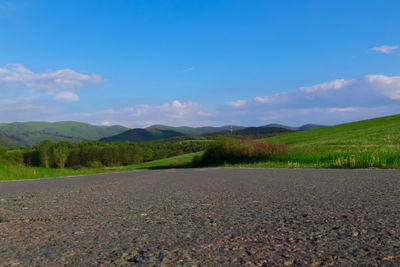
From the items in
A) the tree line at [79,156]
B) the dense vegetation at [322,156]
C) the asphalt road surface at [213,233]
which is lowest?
the tree line at [79,156]

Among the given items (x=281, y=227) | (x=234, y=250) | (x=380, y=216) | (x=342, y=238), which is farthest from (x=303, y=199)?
(x=234, y=250)

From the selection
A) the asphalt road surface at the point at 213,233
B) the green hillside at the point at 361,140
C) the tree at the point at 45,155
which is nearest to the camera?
the asphalt road surface at the point at 213,233

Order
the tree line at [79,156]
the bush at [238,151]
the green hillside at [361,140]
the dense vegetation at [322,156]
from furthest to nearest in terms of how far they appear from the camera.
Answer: the tree line at [79,156]
the bush at [238,151]
the green hillside at [361,140]
the dense vegetation at [322,156]

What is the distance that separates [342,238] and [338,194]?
2384 mm

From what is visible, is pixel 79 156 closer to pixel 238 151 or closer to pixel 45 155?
pixel 45 155

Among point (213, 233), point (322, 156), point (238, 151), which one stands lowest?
point (322, 156)

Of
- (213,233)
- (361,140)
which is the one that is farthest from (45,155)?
(213,233)

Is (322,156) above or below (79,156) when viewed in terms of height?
above

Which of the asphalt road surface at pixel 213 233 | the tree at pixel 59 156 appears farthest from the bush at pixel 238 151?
the tree at pixel 59 156

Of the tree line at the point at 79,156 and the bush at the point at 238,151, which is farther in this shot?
the tree line at the point at 79,156

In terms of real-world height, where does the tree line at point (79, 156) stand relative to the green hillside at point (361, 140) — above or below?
below

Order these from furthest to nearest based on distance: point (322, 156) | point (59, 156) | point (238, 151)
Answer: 1. point (59, 156)
2. point (238, 151)
3. point (322, 156)

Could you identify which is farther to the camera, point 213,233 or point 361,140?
point 361,140

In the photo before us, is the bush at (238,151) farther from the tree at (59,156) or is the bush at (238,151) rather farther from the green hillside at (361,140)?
the tree at (59,156)
